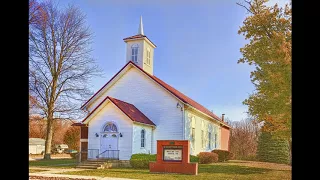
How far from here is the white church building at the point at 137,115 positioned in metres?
9.26

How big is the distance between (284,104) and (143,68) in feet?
19.9

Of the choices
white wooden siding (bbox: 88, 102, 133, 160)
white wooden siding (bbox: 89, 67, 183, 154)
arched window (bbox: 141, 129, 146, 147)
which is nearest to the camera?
white wooden siding (bbox: 88, 102, 133, 160)

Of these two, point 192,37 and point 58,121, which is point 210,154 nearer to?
point 192,37

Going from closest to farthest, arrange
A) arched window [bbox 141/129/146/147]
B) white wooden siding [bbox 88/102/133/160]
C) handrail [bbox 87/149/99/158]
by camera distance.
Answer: white wooden siding [bbox 88/102/133/160] → handrail [bbox 87/149/99/158] → arched window [bbox 141/129/146/147]

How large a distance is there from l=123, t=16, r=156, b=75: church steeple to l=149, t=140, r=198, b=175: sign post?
391 cm

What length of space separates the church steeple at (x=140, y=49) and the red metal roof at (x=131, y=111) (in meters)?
1.54

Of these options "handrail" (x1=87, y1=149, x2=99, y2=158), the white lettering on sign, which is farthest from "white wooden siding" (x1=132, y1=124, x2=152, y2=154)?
the white lettering on sign

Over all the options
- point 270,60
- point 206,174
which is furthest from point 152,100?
point 270,60

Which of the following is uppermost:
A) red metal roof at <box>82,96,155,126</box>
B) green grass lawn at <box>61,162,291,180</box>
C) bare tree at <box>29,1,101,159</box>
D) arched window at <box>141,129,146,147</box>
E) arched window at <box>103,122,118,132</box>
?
bare tree at <box>29,1,101,159</box>

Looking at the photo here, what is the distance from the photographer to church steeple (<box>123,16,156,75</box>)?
10.7 meters

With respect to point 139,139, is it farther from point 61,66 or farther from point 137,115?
point 61,66

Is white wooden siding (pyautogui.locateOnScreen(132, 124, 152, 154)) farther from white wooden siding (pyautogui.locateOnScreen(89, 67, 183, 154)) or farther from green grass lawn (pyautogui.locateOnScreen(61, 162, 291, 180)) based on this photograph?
green grass lawn (pyautogui.locateOnScreen(61, 162, 291, 180))

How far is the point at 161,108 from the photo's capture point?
33.1ft
